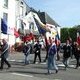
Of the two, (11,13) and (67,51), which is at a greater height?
(11,13)

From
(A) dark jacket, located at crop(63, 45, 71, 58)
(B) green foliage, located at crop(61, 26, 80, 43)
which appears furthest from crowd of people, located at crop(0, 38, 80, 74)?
(B) green foliage, located at crop(61, 26, 80, 43)

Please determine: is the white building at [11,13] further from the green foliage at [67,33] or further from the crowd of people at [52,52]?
the crowd of people at [52,52]

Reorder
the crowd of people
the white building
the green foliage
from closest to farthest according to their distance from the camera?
the crowd of people
the white building
the green foliage

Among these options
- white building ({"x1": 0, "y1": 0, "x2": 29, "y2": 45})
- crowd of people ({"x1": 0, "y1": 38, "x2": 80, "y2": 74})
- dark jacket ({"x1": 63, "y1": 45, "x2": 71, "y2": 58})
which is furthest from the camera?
white building ({"x1": 0, "y1": 0, "x2": 29, "y2": 45})

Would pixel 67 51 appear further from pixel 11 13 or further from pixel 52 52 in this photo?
pixel 11 13

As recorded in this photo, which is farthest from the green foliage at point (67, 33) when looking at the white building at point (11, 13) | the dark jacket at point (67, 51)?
the dark jacket at point (67, 51)

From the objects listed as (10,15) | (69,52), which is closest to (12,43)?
(10,15)

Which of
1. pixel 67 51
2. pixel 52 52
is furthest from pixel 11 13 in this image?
pixel 52 52

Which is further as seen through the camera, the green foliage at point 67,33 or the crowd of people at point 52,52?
the green foliage at point 67,33

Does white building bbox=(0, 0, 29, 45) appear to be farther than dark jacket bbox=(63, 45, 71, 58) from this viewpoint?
Yes

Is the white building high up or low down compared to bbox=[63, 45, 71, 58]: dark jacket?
up

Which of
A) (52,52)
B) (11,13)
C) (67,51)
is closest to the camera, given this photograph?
(52,52)

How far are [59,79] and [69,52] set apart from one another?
4.59 meters

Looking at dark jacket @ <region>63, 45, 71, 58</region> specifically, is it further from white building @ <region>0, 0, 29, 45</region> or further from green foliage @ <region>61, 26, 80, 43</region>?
green foliage @ <region>61, 26, 80, 43</region>
